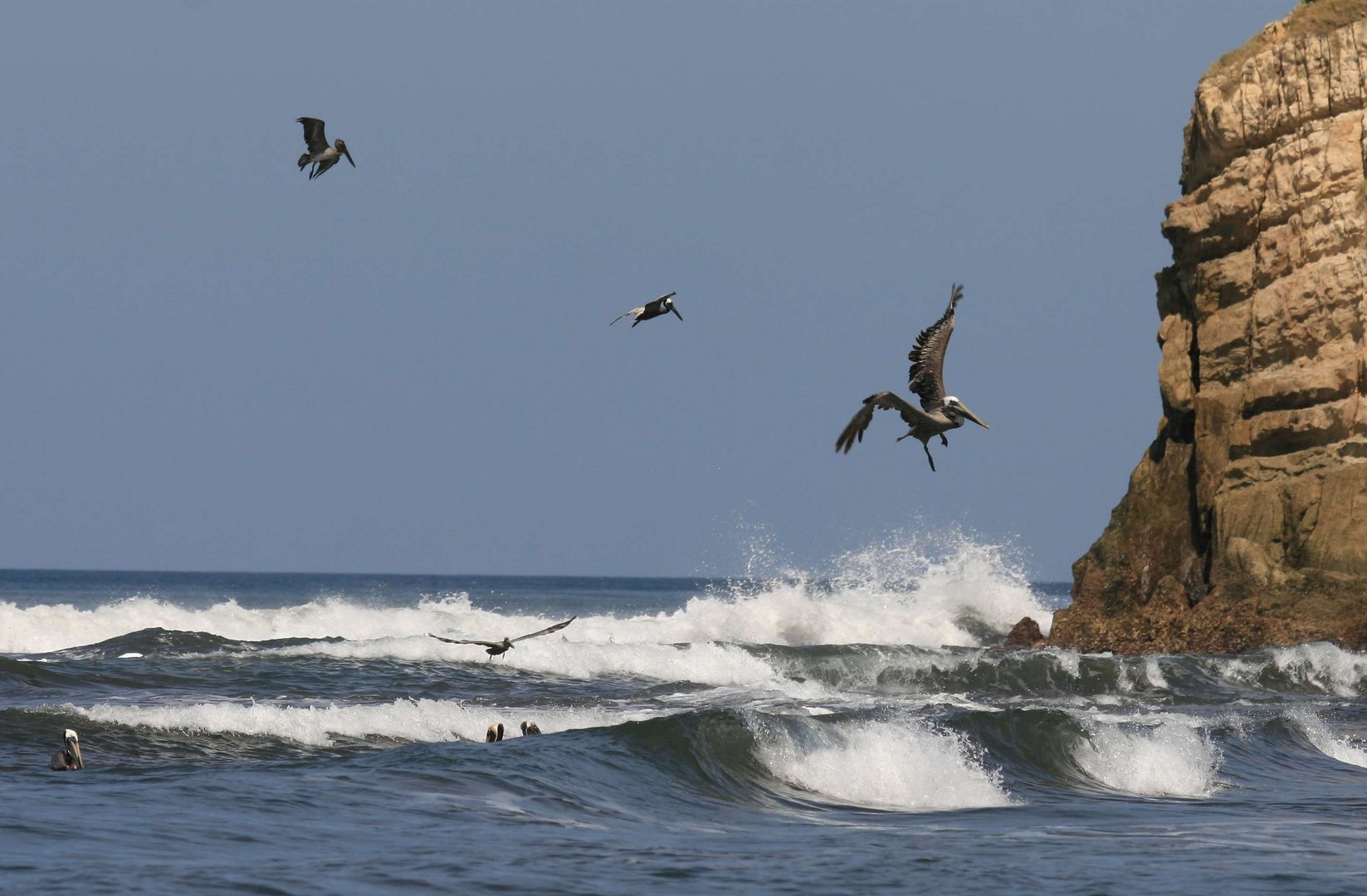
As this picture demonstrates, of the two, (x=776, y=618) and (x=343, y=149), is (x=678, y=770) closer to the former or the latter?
(x=343, y=149)

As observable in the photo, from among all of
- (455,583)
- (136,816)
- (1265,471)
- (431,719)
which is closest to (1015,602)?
(1265,471)

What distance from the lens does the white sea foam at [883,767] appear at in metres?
14.2

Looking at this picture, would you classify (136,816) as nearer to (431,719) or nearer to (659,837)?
(659,837)

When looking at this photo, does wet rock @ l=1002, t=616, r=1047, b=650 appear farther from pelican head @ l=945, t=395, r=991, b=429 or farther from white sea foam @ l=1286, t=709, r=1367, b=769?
pelican head @ l=945, t=395, r=991, b=429

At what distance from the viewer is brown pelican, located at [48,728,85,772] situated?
1356 cm

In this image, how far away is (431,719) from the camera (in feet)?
57.8

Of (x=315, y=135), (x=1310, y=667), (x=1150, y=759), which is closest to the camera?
(x=1150, y=759)

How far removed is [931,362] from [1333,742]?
6088 mm

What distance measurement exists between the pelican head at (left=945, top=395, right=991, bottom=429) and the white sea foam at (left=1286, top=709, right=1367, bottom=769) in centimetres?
505

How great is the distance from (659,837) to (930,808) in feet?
10.2

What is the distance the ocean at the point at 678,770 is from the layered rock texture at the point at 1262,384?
1764 millimetres

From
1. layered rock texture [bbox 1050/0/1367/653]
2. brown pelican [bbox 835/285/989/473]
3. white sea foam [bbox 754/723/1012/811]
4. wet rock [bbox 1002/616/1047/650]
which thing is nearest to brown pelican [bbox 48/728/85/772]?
white sea foam [bbox 754/723/1012/811]

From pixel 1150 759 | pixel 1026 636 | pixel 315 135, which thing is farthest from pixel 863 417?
pixel 1026 636

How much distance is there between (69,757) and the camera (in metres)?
13.7
